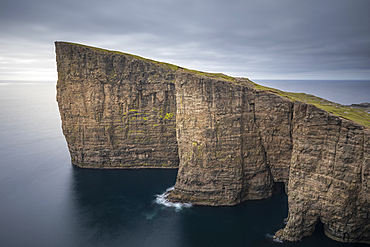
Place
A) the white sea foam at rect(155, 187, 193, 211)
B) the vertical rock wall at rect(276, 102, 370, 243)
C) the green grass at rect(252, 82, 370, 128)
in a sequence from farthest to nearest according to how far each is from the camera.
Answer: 1. the white sea foam at rect(155, 187, 193, 211)
2. the green grass at rect(252, 82, 370, 128)
3. the vertical rock wall at rect(276, 102, 370, 243)

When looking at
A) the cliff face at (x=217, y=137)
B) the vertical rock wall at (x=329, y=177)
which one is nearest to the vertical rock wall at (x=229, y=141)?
the cliff face at (x=217, y=137)

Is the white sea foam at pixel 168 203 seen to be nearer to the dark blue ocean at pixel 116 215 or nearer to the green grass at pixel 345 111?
the dark blue ocean at pixel 116 215

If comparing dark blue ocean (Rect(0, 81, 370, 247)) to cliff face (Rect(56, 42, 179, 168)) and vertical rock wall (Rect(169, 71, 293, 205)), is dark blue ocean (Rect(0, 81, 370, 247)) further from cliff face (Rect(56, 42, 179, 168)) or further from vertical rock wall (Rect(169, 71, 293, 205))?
cliff face (Rect(56, 42, 179, 168))

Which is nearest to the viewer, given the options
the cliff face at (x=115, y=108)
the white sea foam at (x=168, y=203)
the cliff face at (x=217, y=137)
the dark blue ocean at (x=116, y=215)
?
the cliff face at (x=217, y=137)

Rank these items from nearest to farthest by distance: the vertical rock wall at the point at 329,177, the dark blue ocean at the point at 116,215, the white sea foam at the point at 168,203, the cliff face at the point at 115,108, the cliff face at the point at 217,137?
the vertical rock wall at the point at 329,177 < the cliff face at the point at 217,137 < the dark blue ocean at the point at 116,215 < the white sea foam at the point at 168,203 < the cliff face at the point at 115,108

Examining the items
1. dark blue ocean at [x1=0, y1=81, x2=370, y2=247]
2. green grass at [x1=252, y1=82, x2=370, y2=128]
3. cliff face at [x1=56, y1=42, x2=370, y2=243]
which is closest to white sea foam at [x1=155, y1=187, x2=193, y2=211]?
dark blue ocean at [x1=0, y1=81, x2=370, y2=247]

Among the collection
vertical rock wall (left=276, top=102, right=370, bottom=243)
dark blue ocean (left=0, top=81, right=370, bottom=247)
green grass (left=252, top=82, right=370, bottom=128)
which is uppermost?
green grass (left=252, top=82, right=370, bottom=128)

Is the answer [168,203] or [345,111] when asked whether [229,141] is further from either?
[345,111]
